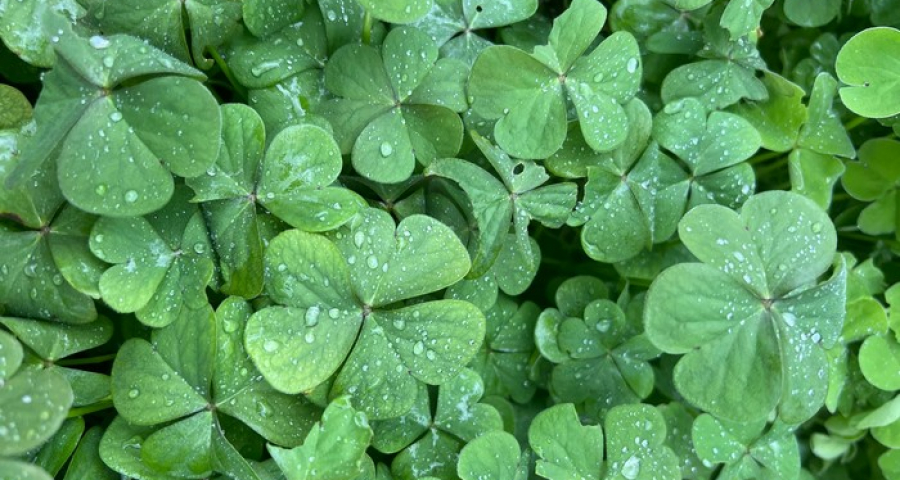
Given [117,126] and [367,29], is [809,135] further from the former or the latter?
[117,126]

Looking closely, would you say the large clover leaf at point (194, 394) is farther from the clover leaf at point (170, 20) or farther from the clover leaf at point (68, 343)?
the clover leaf at point (170, 20)

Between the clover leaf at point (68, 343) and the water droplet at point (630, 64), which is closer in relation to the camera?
the clover leaf at point (68, 343)

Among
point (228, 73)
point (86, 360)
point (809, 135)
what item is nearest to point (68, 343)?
point (86, 360)

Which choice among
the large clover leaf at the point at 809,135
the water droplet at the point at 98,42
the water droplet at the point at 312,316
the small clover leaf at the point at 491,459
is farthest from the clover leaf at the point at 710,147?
the water droplet at the point at 98,42

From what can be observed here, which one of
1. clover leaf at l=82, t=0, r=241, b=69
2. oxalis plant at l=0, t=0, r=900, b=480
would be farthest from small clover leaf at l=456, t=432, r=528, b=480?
clover leaf at l=82, t=0, r=241, b=69

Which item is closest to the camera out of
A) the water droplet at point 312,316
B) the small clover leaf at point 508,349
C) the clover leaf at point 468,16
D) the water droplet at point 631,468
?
the water droplet at point 312,316

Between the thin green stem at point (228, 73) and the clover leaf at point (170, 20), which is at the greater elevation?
the clover leaf at point (170, 20)

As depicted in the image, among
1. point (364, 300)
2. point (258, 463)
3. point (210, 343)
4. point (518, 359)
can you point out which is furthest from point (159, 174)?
point (518, 359)
